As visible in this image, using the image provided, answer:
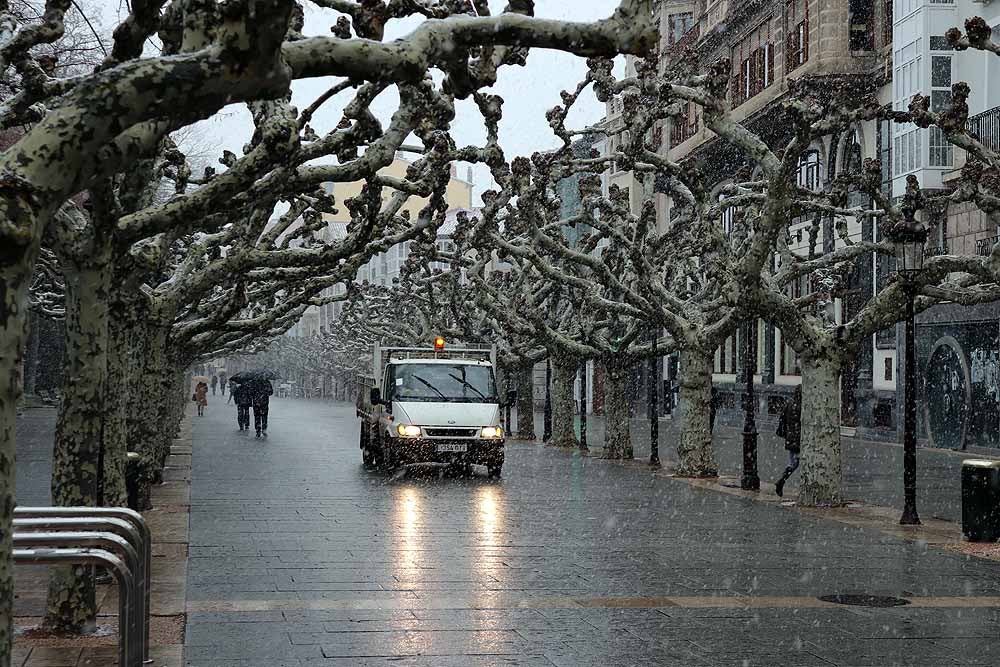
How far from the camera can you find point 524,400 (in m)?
39.8

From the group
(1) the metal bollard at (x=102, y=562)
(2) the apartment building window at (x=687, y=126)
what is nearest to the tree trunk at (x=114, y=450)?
(1) the metal bollard at (x=102, y=562)

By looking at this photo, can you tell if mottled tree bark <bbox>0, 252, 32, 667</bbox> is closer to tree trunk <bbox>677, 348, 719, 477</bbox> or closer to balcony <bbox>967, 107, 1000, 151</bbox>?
tree trunk <bbox>677, 348, 719, 477</bbox>

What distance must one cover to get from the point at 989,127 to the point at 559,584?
22578 millimetres

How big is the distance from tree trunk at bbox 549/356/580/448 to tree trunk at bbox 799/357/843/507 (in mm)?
15471

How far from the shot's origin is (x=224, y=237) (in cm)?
1728

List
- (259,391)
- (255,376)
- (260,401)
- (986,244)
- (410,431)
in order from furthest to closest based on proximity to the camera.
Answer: (255,376) < (259,391) < (260,401) < (986,244) < (410,431)

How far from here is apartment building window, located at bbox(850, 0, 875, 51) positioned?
3819 cm

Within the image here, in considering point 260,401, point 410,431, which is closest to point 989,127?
point 410,431

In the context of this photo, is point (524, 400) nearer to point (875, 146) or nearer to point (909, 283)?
point (875, 146)

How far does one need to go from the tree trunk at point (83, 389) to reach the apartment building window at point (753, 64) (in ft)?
119

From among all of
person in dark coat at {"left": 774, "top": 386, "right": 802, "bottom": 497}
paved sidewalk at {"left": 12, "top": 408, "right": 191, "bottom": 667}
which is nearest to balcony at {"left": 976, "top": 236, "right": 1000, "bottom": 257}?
person in dark coat at {"left": 774, "top": 386, "right": 802, "bottom": 497}

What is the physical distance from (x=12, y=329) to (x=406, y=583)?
293 inches

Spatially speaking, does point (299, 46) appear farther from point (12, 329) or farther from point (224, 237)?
point (224, 237)

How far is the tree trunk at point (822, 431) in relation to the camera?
60.4 ft
